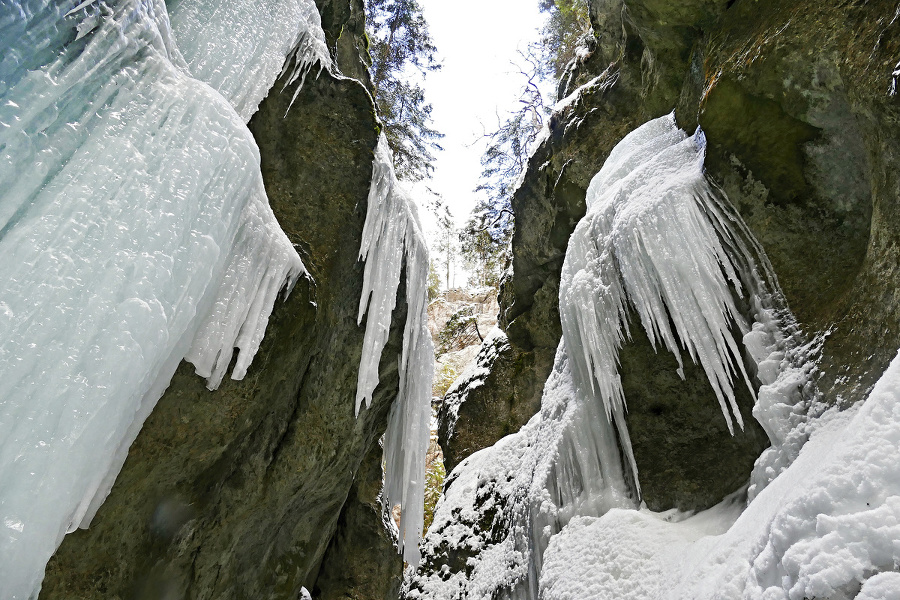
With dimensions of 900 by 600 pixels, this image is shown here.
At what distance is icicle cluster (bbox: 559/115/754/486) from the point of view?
2.94m

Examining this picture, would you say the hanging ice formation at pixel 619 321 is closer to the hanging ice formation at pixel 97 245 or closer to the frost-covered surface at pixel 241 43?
the hanging ice formation at pixel 97 245

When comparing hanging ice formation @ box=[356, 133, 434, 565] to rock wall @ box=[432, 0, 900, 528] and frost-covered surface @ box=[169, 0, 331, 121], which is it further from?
rock wall @ box=[432, 0, 900, 528]

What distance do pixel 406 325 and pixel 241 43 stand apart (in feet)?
7.88

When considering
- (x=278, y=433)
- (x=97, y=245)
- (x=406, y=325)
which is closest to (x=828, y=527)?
(x=97, y=245)

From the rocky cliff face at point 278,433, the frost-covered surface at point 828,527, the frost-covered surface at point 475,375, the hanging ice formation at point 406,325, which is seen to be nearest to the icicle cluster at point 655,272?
the frost-covered surface at point 828,527

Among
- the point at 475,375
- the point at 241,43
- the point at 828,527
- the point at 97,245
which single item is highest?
the point at 475,375

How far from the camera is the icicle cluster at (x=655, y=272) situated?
2.94m

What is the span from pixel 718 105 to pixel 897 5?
1044mm

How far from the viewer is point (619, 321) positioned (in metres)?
3.60

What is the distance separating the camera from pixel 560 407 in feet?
13.4

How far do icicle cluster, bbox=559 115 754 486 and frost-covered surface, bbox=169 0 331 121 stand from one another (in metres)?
2.61

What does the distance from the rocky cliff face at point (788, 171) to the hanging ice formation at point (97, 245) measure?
282 cm

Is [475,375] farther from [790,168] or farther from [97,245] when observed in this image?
[97,245]

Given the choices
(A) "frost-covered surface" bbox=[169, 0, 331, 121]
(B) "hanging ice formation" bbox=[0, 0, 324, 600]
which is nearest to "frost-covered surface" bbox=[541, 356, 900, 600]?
(B) "hanging ice formation" bbox=[0, 0, 324, 600]
